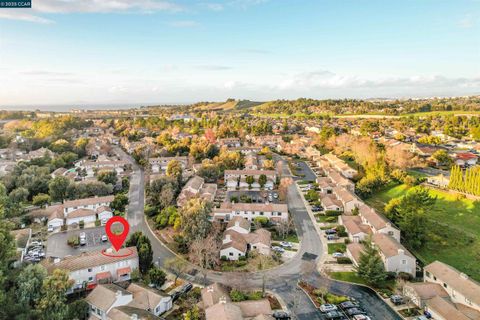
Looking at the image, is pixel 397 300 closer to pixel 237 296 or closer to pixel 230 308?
pixel 237 296

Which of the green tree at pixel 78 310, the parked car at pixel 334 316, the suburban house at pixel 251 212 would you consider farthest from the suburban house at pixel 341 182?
the green tree at pixel 78 310

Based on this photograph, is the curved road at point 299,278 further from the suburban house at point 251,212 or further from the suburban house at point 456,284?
the suburban house at point 456,284

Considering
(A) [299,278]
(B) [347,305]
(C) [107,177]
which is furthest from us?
(C) [107,177]

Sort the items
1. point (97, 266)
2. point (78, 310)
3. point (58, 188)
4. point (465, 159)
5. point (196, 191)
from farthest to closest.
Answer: point (465, 159)
point (196, 191)
point (58, 188)
point (97, 266)
point (78, 310)

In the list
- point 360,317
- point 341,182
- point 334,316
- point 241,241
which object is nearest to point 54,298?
point 241,241

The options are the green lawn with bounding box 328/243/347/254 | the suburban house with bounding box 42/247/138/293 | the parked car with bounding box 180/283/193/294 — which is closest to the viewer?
the parked car with bounding box 180/283/193/294

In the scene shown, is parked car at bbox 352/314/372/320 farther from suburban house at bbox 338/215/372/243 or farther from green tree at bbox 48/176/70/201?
green tree at bbox 48/176/70/201

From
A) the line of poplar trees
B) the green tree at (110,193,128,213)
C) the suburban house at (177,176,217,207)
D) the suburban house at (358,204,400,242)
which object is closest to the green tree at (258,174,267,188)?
the suburban house at (177,176,217,207)
